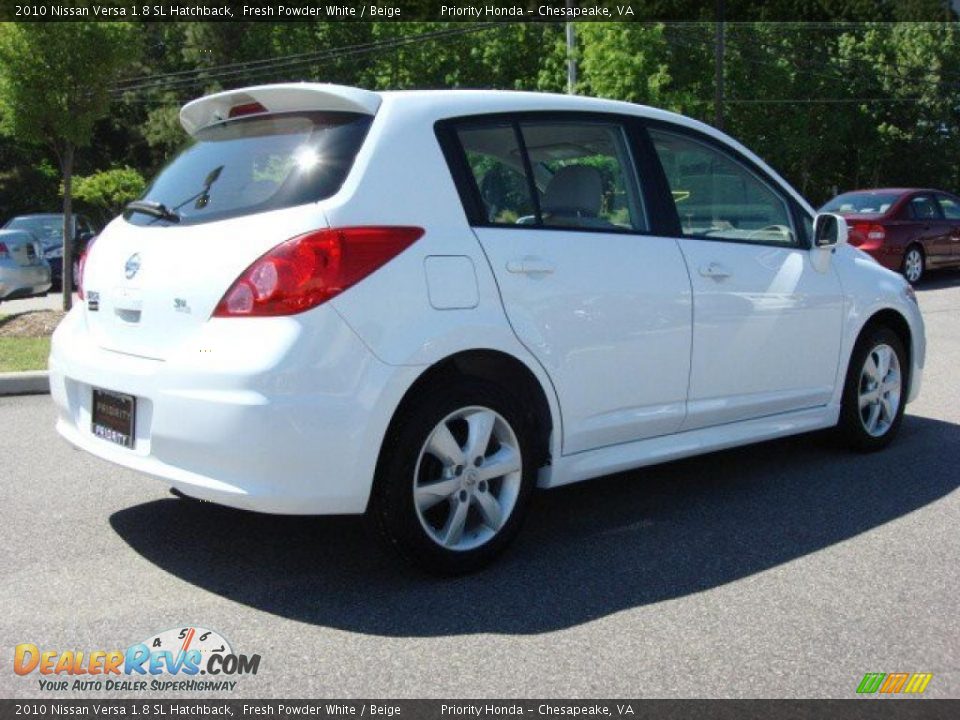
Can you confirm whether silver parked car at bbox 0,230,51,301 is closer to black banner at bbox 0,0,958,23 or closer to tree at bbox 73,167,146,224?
tree at bbox 73,167,146,224

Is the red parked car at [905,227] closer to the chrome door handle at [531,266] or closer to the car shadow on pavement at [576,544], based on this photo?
the car shadow on pavement at [576,544]

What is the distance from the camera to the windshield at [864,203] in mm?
16641

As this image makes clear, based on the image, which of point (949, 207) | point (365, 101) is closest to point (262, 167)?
point (365, 101)

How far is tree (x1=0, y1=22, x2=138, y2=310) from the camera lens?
11.7m

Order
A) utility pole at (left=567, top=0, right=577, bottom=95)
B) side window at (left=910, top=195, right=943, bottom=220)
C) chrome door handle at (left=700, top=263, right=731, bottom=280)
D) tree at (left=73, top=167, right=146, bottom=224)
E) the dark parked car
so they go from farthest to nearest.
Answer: utility pole at (left=567, top=0, right=577, bottom=95) < tree at (left=73, top=167, right=146, bottom=224) < the dark parked car < side window at (left=910, top=195, right=943, bottom=220) < chrome door handle at (left=700, top=263, right=731, bottom=280)

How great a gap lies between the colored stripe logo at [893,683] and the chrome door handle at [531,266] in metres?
1.85

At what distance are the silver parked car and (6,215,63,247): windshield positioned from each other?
21.2 feet

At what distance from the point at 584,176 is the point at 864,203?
13.6m

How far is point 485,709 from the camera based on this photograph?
3.03 metres

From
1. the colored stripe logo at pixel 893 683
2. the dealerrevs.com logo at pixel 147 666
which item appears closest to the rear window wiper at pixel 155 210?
the dealerrevs.com logo at pixel 147 666

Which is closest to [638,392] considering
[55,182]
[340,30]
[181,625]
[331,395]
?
[331,395]

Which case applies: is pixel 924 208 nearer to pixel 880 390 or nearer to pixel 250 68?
pixel 880 390

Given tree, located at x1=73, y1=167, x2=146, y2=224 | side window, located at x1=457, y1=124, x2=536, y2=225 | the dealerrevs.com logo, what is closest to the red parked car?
side window, located at x1=457, y1=124, x2=536, y2=225

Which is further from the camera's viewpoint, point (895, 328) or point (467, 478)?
point (895, 328)
